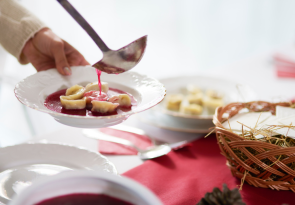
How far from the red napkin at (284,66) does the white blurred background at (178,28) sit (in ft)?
3.16

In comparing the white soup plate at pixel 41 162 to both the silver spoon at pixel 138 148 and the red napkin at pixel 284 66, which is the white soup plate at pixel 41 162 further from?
the red napkin at pixel 284 66

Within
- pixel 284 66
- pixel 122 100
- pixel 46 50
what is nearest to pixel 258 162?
pixel 122 100

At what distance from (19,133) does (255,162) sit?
152 cm

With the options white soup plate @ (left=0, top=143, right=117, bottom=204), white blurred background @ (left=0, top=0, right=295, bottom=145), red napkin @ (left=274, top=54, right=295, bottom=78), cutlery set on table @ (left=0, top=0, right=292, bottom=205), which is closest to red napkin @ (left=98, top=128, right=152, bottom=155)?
cutlery set on table @ (left=0, top=0, right=292, bottom=205)

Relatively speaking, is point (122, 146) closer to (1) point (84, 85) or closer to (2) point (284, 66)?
(1) point (84, 85)

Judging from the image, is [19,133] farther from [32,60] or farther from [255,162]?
[255,162]

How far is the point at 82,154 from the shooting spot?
0.79 metres

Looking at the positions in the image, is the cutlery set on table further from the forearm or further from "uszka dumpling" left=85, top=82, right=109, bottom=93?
the forearm

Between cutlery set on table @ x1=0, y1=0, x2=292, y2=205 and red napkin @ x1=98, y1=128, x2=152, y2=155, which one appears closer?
cutlery set on table @ x1=0, y1=0, x2=292, y2=205

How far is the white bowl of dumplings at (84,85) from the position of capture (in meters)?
0.69

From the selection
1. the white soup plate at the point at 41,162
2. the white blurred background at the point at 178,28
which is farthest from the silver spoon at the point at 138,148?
the white blurred background at the point at 178,28

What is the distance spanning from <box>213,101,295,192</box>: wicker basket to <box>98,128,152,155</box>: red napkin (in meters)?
0.32

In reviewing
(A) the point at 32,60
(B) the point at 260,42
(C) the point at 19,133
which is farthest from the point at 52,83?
(B) the point at 260,42

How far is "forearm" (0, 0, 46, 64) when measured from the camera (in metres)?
1.06
